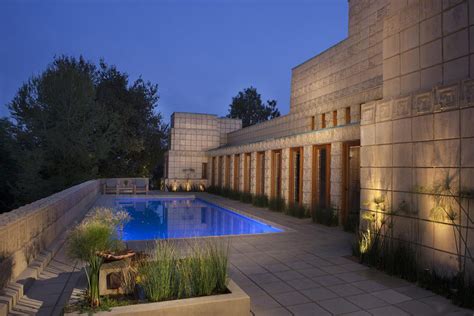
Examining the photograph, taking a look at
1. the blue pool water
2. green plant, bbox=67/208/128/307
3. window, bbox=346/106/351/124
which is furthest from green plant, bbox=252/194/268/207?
green plant, bbox=67/208/128/307

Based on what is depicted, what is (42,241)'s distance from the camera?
5555 millimetres

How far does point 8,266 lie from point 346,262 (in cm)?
481

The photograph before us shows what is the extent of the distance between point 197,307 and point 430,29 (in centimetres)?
497

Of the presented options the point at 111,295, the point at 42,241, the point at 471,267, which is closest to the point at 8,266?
the point at 111,295

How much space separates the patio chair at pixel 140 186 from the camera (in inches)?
765

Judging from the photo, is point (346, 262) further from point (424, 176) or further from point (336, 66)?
point (336, 66)

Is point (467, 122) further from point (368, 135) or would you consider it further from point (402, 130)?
point (368, 135)

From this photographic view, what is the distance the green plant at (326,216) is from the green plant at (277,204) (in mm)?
2221

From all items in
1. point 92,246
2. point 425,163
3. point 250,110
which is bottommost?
point 92,246

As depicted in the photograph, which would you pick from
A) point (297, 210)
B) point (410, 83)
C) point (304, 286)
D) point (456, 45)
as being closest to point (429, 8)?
point (456, 45)

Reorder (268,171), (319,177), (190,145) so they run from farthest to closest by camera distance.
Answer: (190,145), (268,171), (319,177)

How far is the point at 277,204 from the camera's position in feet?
38.4

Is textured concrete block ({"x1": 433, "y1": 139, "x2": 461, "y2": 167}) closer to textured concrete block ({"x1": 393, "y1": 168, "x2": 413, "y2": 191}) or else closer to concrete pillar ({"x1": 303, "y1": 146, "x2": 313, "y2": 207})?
textured concrete block ({"x1": 393, "y1": 168, "x2": 413, "y2": 191})

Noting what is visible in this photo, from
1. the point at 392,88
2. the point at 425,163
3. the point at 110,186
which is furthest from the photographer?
the point at 110,186
